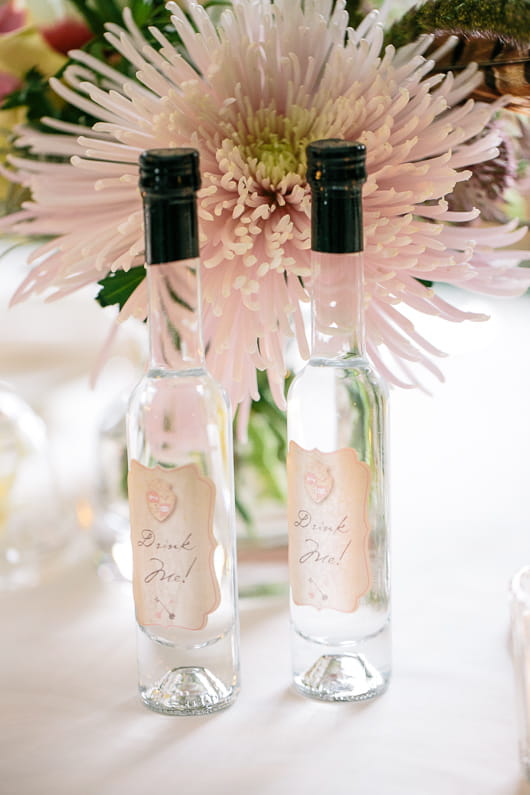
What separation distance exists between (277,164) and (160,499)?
0.18 metres

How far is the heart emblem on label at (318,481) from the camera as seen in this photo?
1.65 ft

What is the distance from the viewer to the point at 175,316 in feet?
1.61

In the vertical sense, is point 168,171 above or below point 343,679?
above

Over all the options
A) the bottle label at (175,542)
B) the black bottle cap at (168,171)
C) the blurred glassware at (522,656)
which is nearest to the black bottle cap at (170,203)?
the black bottle cap at (168,171)

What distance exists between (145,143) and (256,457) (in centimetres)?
21

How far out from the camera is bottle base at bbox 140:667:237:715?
52 centimetres

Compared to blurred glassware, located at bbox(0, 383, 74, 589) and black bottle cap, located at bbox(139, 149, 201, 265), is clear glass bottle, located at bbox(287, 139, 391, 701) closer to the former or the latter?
black bottle cap, located at bbox(139, 149, 201, 265)

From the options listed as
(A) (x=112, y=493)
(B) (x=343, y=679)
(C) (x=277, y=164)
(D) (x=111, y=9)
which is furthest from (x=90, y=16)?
(B) (x=343, y=679)

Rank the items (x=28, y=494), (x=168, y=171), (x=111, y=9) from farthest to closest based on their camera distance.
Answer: (x=28, y=494)
(x=111, y=9)
(x=168, y=171)

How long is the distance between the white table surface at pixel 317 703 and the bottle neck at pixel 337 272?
0.18 m

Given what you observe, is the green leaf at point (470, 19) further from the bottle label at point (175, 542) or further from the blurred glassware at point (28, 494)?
the blurred glassware at point (28, 494)

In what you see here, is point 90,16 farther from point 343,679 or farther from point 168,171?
point 343,679

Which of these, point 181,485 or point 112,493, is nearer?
point 181,485

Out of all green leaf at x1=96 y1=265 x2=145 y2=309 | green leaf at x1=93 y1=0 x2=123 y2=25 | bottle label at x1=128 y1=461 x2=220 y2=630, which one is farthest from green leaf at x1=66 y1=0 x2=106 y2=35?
bottle label at x1=128 y1=461 x2=220 y2=630
